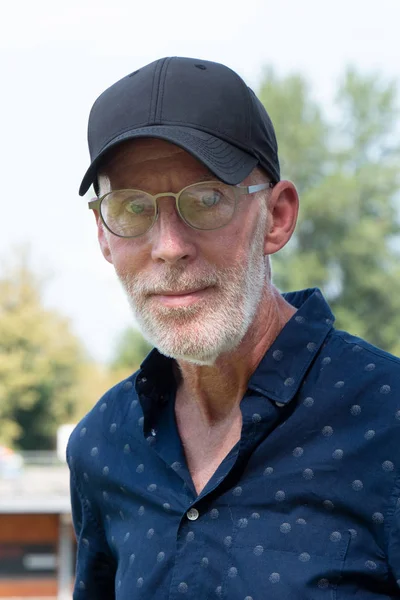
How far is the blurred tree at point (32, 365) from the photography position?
1222 inches

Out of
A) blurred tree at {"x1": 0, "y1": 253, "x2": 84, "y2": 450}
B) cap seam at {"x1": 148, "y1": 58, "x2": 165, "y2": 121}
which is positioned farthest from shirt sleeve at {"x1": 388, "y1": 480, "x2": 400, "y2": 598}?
blurred tree at {"x1": 0, "y1": 253, "x2": 84, "y2": 450}

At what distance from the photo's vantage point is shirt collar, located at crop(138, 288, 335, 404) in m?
1.58

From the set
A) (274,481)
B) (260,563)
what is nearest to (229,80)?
(274,481)

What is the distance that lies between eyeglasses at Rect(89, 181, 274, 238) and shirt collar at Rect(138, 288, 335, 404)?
24 centimetres

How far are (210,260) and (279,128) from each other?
27.1 m

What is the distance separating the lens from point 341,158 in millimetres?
28531

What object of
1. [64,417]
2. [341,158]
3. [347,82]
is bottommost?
[64,417]

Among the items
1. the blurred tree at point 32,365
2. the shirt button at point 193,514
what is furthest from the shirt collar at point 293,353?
the blurred tree at point 32,365

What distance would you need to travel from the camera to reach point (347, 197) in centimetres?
2789

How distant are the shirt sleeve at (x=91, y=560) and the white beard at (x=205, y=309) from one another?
0.49 meters

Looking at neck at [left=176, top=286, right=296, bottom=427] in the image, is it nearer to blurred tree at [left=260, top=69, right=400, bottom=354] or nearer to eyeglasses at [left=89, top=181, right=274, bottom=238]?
eyeglasses at [left=89, top=181, right=274, bottom=238]

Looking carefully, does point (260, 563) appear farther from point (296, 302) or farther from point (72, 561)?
point (72, 561)

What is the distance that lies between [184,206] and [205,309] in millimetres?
177

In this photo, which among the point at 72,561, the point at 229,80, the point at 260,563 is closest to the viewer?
the point at 260,563
